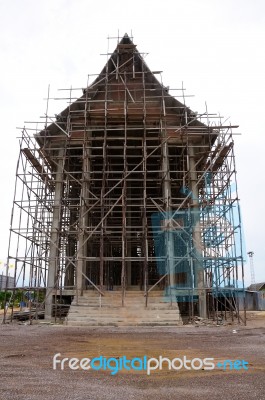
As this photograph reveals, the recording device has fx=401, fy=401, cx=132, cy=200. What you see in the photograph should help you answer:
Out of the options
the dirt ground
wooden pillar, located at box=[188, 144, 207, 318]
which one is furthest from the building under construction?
the dirt ground

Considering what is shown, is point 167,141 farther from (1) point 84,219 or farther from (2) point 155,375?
(2) point 155,375

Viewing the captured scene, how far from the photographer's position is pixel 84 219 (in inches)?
776

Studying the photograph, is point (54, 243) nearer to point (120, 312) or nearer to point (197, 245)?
point (120, 312)

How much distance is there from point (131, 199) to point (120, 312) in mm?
5605

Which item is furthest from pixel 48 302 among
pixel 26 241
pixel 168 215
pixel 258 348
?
pixel 258 348

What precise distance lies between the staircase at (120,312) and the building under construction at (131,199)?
10cm

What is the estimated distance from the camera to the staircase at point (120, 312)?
15508 mm

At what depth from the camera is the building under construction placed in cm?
1836

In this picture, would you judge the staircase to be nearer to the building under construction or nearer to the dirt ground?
the building under construction

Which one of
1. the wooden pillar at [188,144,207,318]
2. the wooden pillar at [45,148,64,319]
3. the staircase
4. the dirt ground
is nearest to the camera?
the dirt ground

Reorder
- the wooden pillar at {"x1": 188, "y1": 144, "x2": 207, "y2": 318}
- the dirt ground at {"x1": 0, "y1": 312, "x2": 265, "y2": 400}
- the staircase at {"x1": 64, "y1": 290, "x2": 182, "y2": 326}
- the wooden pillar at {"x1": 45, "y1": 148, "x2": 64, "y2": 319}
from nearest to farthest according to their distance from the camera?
the dirt ground at {"x1": 0, "y1": 312, "x2": 265, "y2": 400}, the staircase at {"x1": 64, "y1": 290, "x2": 182, "y2": 326}, the wooden pillar at {"x1": 188, "y1": 144, "x2": 207, "y2": 318}, the wooden pillar at {"x1": 45, "y1": 148, "x2": 64, "y2": 319}

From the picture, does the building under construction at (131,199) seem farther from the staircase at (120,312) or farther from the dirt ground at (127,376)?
the dirt ground at (127,376)

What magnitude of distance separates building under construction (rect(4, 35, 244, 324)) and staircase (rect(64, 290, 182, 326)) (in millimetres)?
96

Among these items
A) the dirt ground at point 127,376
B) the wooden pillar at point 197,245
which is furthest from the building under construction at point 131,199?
the dirt ground at point 127,376
